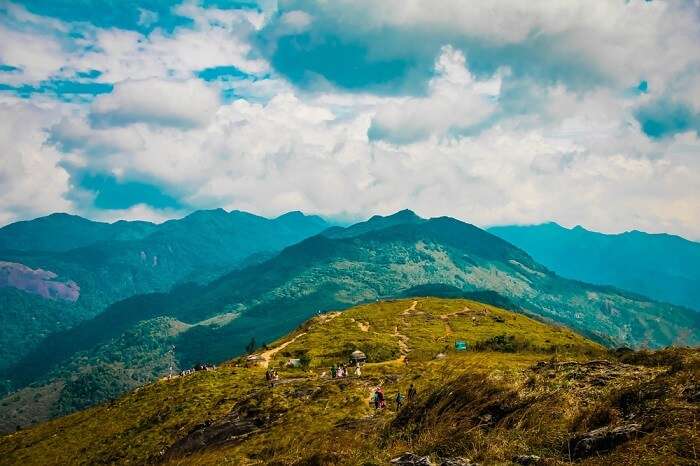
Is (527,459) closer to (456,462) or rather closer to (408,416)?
(456,462)

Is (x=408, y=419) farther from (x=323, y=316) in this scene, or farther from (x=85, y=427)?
(x=323, y=316)

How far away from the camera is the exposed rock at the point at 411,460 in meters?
15.8

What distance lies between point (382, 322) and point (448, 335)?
25.1 meters

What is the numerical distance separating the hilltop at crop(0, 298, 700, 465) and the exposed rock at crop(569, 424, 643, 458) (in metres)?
0.03

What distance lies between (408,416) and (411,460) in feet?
15.6

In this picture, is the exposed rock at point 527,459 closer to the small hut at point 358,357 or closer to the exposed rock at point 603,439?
the exposed rock at point 603,439

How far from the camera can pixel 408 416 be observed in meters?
21.0

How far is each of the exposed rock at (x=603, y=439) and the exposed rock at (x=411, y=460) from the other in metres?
4.27

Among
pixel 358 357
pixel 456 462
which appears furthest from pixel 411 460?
pixel 358 357

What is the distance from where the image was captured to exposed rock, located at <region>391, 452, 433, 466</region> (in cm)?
1584

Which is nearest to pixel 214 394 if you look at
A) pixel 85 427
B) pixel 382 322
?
pixel 85 427

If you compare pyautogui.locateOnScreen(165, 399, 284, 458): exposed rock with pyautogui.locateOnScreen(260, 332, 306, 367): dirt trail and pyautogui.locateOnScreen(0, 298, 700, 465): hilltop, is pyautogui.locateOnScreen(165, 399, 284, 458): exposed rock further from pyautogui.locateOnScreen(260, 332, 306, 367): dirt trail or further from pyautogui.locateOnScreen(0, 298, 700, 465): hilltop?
pyautogui.locateOnScreen(260, 332, 306, 367): dirt trail

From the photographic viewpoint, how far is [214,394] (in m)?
67.6

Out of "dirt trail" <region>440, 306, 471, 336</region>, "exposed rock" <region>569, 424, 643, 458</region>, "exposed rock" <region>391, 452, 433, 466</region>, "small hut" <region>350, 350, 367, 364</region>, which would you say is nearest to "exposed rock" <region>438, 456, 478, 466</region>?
"exposed rock" <region>391, 452, 433, 466</region>
